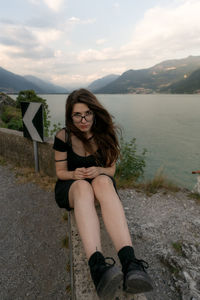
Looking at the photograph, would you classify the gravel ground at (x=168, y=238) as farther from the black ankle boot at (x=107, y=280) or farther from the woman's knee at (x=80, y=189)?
the woman's knee at (x=80, y=189)

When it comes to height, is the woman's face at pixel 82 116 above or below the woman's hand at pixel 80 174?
above

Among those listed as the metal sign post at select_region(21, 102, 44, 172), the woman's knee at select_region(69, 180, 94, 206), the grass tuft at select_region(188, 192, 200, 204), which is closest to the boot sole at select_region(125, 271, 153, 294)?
the woman's knee at select_region(69, 180, 94, 206)

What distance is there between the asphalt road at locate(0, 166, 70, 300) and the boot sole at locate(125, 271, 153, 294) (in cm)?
75

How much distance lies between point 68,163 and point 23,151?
217cm

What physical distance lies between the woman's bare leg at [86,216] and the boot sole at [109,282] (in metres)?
0.21

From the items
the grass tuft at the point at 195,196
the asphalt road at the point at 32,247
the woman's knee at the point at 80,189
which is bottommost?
the grass tuft at the point at 195,196

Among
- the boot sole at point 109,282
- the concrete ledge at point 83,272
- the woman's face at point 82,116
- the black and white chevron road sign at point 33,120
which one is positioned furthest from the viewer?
the black and white chevron road sign at point 33,120

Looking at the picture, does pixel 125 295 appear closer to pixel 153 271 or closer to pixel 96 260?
pixel 96 260

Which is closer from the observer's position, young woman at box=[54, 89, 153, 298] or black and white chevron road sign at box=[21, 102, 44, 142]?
young woman at box=[54, 89, 153, 298]

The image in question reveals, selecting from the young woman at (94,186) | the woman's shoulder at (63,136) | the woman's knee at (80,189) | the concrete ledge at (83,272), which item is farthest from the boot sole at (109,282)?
the woman's shoulder at (63,136)

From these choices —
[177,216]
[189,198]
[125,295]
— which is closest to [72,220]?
[125,295]

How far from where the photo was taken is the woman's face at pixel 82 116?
2035mm

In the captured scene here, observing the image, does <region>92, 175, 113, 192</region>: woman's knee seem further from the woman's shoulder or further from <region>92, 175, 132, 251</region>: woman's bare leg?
the woman's shoulder

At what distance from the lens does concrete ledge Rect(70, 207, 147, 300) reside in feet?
4.45
